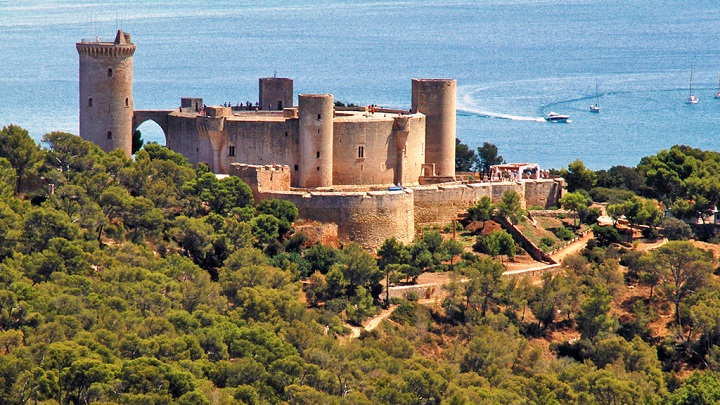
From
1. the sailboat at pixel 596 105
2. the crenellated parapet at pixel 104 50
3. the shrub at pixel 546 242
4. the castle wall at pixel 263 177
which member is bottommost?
the shrub at pixel 546 242

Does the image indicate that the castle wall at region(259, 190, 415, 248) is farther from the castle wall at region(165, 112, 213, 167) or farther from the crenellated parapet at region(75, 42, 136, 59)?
the crenellated parapet at region(75, 42, 136, 59)

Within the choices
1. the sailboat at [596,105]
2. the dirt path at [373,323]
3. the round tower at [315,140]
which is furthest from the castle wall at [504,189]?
the sailboat at [596,105]

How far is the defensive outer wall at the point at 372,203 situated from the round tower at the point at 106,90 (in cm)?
478

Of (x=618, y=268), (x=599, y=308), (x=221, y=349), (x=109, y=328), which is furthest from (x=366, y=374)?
(x=618, y=268)

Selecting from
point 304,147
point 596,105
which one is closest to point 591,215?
point 304,147

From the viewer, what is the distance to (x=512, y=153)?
3792 inches

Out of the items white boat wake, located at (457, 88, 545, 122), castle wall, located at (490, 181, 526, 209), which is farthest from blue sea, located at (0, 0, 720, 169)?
castle wall, located at (490, 181, 526, 209)

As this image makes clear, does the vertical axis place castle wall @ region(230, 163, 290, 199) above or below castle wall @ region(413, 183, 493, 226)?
above

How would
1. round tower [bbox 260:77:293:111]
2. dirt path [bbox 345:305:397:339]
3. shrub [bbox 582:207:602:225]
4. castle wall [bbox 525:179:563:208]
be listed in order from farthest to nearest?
round tower [bbox 260:77:293:111] → castle wall [bbox 525:179:563:208] → shrub [bbox 582:207:602:225] → dirt path [bbox 345:305:397:339]

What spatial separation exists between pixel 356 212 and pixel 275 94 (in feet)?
33.4

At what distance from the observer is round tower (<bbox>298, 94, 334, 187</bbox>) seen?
58.7 metres

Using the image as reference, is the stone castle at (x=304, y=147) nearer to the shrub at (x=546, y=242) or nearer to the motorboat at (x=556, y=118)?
the shrub at (x=546, y=242)

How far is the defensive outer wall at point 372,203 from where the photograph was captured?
5697 centimetres

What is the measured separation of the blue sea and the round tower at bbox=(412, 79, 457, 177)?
95.8ft
